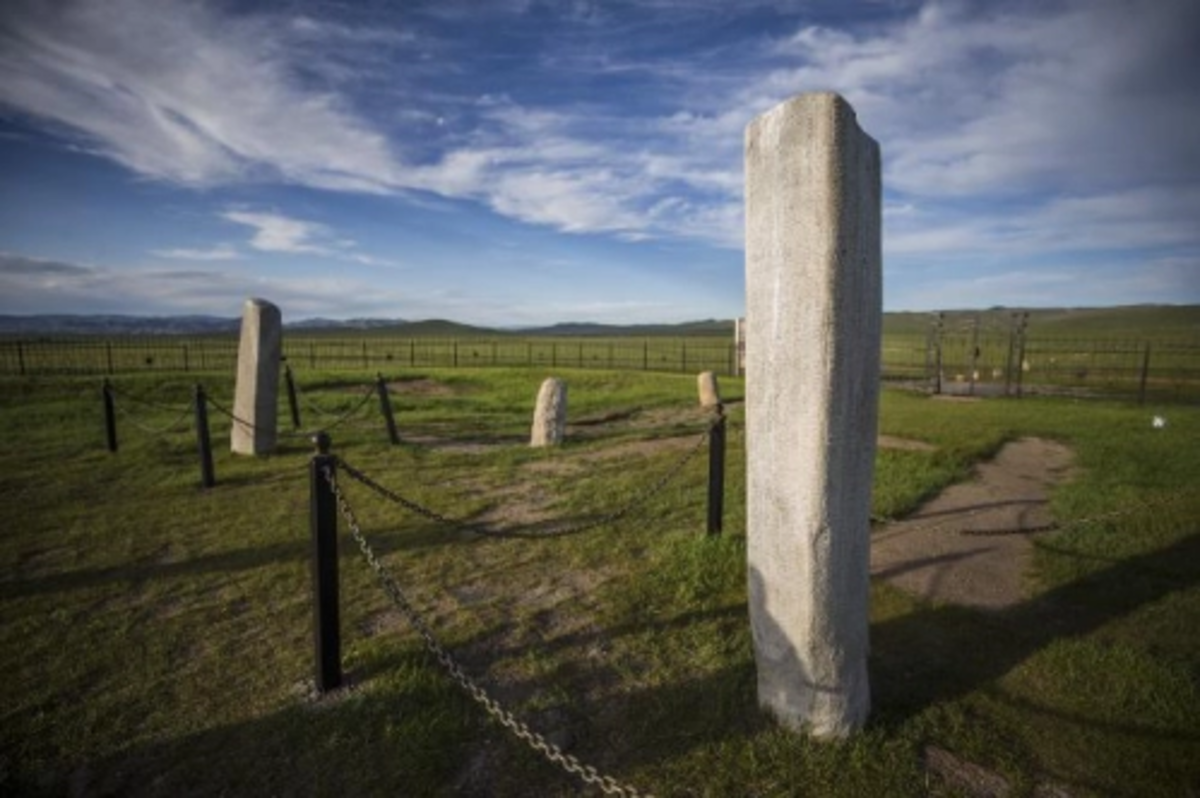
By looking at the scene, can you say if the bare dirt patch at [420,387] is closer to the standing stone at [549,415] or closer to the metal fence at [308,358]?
the metal fence at [308,358]

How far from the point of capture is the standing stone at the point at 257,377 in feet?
31.9

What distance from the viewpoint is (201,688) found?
3619mm

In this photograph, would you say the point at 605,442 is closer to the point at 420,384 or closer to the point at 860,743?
the point at 860,743

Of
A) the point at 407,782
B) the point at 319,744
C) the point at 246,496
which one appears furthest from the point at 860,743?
the point at 246,496

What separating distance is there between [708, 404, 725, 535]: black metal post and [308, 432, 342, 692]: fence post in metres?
3.11

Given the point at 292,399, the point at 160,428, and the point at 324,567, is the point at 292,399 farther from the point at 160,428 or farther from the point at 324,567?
the point at 324,567

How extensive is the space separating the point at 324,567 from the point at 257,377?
749 cm

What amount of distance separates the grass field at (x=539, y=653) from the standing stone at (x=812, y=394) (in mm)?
425

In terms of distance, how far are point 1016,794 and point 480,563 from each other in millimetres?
4031

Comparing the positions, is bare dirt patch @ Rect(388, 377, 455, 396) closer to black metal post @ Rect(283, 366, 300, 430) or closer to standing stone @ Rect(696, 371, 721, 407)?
black metal post @ Rect(283, 366, 300, 430)

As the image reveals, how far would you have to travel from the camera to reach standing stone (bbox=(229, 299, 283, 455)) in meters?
9.73

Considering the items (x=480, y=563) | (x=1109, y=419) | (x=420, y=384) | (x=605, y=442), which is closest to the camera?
(x=480, y=563)

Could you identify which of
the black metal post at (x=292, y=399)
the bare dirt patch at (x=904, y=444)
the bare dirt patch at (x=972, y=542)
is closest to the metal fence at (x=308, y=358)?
the black metal post at (x=292, y=399)

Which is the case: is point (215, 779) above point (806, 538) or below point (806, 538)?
below
